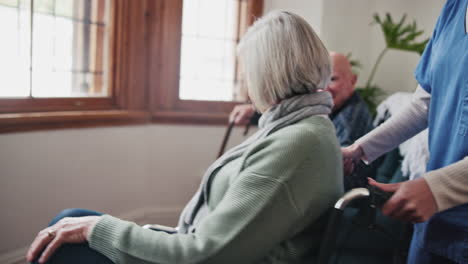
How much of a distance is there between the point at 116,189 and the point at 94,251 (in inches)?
65.4

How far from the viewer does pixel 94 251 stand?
1153mm

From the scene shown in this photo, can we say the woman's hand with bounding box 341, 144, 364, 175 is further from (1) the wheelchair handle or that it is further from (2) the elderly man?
(2) the elderly man

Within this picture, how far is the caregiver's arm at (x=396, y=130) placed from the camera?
1.29 m

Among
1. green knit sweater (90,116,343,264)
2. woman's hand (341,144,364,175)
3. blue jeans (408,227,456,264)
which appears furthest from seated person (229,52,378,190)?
green knit sweater (90,116,343,264)

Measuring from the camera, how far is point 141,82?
9.43 feet

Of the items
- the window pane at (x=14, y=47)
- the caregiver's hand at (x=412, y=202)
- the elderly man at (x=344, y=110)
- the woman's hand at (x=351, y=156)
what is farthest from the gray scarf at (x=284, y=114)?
the window pane at (x=14, y=47)

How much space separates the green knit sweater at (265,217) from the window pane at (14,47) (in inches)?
56.4

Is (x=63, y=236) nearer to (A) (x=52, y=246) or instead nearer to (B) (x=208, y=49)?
(A) (x=52, y=246)

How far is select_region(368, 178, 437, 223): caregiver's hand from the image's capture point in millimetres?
901

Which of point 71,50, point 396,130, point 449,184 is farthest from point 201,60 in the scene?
point 449,184

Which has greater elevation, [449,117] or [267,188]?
[449,117]

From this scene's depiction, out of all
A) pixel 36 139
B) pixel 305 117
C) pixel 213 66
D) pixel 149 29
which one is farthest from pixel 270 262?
pixel 213 66

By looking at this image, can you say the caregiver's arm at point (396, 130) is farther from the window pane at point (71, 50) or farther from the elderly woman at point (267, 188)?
the window pane at point (71, 50)

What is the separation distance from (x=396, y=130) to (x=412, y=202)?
18.8 inches
